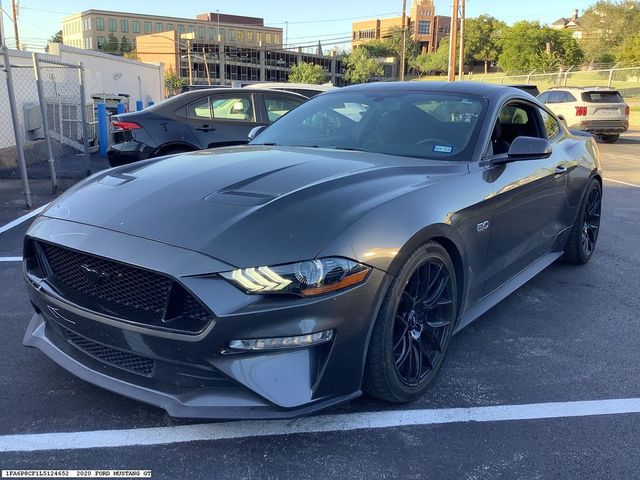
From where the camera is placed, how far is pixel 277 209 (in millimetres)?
2514

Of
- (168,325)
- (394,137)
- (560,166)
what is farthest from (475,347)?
(168,325)

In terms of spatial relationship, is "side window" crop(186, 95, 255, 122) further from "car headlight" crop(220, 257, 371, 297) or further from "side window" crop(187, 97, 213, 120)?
"car headlight" crop(220, 257, 371, 297)

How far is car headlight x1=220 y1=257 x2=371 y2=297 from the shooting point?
2.24 metres

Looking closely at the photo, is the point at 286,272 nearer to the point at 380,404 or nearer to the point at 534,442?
the point at 380,404

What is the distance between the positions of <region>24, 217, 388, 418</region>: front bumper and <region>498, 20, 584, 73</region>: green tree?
6078cm

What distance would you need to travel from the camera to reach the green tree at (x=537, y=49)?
2339 inches

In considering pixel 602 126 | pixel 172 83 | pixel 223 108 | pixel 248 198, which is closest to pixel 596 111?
pixel 602 126

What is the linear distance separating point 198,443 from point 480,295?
6.12 feet

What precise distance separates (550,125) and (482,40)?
86744 mm

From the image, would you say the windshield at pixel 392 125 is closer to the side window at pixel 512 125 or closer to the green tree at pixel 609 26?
the side window at pixel 512 125

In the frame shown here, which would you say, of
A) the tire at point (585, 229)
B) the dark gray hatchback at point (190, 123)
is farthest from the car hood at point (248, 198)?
the dark gray hatchback at point (190, 123)

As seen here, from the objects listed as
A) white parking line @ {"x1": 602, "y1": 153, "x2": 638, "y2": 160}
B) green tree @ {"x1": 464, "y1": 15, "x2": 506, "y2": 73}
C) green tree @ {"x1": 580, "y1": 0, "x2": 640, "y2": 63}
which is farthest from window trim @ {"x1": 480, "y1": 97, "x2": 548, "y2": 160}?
green tree @ {"x1": 464, "y1": 15, "x2": 506, "y2": 73}

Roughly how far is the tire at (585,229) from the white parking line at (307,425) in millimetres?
2345

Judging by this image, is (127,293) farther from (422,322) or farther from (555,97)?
(555,97)
